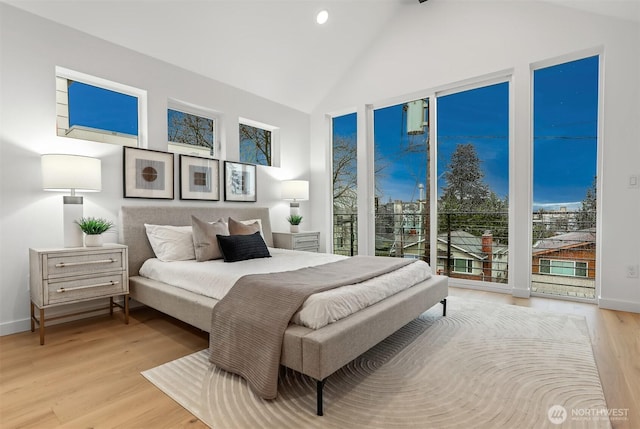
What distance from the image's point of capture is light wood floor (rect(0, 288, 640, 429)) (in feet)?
5.20

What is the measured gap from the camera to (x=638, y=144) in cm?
306

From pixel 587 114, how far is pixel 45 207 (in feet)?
17.8

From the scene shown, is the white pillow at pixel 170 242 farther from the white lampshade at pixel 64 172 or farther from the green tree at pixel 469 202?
the green tree at pixel 469 202

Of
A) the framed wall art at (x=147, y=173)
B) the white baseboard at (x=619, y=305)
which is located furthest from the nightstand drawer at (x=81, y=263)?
the white baseboard at (x=619, y=305)

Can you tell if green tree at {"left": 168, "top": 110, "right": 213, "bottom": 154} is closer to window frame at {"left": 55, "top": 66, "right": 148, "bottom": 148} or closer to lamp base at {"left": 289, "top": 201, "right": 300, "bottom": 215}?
window frame at {"left": 55, "top": 66, "right": 148, "bottom": 148}

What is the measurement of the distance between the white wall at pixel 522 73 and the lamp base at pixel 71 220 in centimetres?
344

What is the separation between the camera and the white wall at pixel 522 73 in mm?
3123

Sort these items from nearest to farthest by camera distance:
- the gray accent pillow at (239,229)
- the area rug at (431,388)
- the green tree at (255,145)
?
the area rug at (431,388) → the gray accent pillow at (239,229) → the green tree at (255,145)

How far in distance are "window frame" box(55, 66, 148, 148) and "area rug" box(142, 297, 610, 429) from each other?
239cm

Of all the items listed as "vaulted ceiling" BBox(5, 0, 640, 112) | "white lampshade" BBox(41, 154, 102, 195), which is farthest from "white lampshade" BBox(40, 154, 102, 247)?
"vaulted ceiling" BBox(5, 0, 640, 112)

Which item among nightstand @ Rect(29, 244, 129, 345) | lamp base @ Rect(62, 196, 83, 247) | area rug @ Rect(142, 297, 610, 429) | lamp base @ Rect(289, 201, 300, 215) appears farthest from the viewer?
lamp base @ Rect(289, 201, 300, 215)

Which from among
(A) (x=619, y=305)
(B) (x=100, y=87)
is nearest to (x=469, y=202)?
(A) (x=619, y=305)

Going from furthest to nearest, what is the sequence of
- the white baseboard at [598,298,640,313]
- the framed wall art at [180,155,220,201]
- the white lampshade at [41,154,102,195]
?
1. the framed wall art at [180,155,220,201]
2. the white baseboard at [598,298,640,313]
3. the white lampshade at [41,154,102,195]

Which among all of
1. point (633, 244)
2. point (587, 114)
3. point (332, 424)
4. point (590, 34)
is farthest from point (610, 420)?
point (590, 34)
